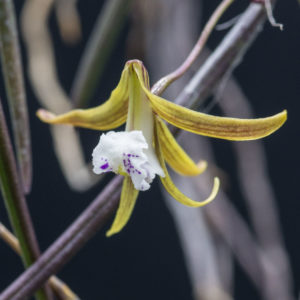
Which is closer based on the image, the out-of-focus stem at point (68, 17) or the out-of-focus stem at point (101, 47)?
the out-of-focus stem at point (101, 47)

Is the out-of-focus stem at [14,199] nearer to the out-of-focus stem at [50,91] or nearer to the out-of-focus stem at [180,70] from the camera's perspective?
the out-of-focus stem at [180,70]

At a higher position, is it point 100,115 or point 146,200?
point 100,115

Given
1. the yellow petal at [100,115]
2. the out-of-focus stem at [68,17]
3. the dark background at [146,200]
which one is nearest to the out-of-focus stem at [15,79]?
the yellow petal at [100,115]

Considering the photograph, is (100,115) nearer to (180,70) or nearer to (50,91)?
(180,70)

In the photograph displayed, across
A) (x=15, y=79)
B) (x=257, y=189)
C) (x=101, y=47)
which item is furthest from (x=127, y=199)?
(x=257, y=189)

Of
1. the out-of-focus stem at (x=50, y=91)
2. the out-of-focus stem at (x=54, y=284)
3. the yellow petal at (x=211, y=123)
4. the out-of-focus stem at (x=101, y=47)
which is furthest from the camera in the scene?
the out-of-focus stem at (x=50, y=91)

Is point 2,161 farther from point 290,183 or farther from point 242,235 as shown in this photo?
point 290,183
